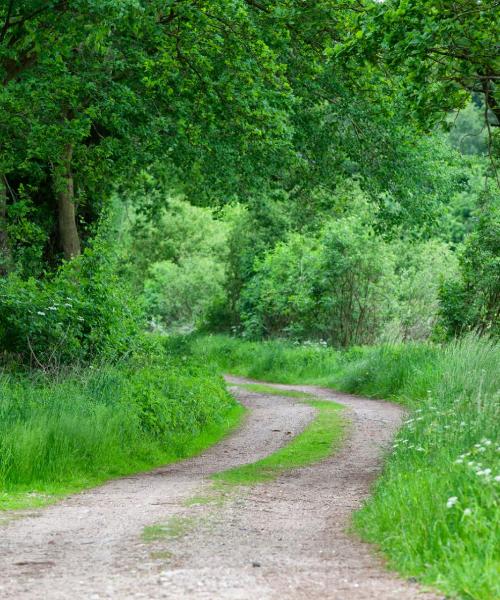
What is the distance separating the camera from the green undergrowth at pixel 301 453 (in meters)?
11.8

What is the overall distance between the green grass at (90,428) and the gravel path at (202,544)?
496 mm

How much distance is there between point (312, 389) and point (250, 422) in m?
7.16

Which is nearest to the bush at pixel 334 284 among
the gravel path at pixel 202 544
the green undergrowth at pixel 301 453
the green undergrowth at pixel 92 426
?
the green undergrowth at pixel 301 453

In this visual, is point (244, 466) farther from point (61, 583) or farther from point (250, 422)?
point (61, 583)

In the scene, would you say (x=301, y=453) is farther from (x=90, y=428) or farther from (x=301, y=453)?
(x=90, y=428)

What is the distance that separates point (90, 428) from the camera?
12.2m

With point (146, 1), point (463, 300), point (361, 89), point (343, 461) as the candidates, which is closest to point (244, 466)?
point (343, 461)

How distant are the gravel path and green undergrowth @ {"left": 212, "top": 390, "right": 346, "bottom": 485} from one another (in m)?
0.30

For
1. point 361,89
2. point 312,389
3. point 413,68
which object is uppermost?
point 361,89

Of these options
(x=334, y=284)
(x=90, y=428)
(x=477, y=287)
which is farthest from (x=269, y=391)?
(x=90, y=428)

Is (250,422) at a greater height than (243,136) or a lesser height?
lesser

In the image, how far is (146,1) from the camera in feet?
51.0

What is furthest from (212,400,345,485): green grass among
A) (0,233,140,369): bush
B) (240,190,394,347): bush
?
(240,190,394,347): bush

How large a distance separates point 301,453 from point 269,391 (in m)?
10.9
